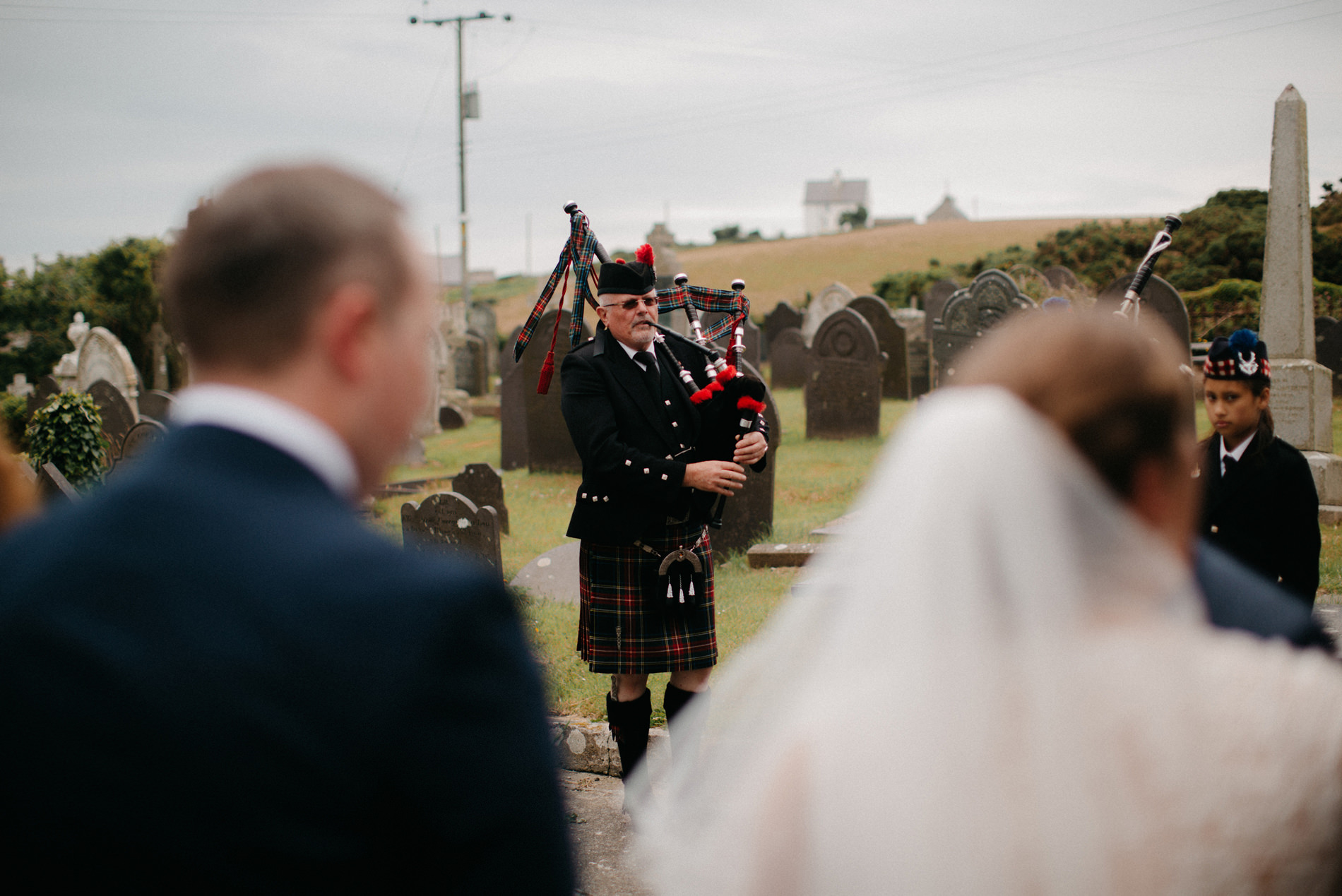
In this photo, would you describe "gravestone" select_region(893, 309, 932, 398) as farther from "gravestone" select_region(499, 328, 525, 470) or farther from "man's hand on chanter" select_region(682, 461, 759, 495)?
"man's hand on chanter" select_region(682, 461, 759, 495)

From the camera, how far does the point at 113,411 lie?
1150 cm

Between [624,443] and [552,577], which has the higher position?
[624,443]

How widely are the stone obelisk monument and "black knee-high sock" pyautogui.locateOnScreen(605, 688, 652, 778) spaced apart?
634 cm

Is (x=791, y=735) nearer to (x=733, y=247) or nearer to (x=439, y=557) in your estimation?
(x=439, y=557)

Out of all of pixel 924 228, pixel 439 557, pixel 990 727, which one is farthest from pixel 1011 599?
pixel 924 228

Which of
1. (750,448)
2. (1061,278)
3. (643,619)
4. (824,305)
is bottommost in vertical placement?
(643,619)

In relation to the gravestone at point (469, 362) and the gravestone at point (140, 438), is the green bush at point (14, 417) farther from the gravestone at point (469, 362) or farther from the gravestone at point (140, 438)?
the gravestone at point (469, 362)

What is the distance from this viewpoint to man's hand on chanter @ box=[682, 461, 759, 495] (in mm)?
3623

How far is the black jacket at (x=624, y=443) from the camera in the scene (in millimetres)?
3627

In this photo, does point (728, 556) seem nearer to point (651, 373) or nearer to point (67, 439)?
point (651, 373)

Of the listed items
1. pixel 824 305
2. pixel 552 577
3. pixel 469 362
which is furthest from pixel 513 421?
pixel 824 305

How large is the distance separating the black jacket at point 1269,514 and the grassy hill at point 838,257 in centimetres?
4089

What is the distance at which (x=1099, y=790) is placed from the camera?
110 centimetres

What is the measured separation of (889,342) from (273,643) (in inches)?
629
